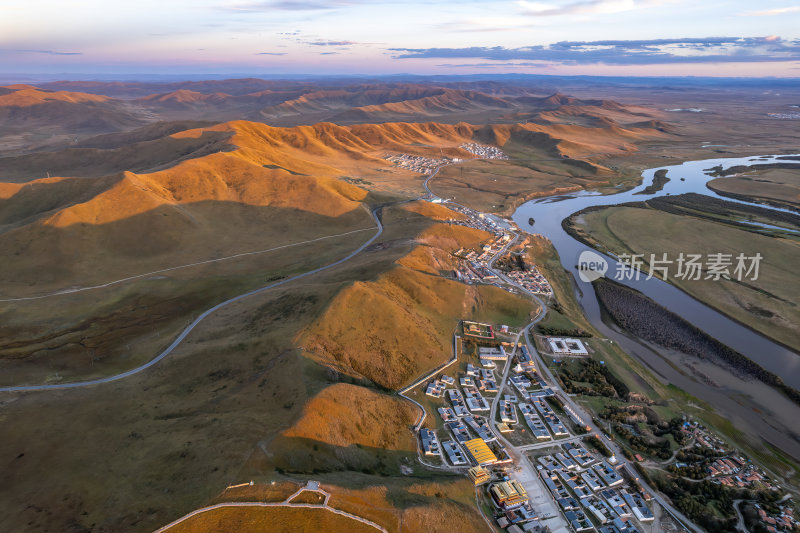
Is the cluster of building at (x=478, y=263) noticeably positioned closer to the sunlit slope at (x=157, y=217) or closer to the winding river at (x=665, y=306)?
the winding river at (x=665, y=306)

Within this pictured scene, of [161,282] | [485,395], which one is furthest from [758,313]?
[161,282]

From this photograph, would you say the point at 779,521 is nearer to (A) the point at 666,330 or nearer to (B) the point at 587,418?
(B) the point at 587,418

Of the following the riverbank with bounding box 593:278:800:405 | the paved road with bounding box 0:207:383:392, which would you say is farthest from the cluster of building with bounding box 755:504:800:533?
the paved road with bounding box 0:207:383:392

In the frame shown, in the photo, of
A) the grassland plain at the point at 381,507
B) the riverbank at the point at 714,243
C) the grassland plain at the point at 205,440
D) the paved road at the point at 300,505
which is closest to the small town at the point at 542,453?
the grassland plain at the point at 205,440

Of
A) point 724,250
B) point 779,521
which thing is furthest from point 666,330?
point 724,250

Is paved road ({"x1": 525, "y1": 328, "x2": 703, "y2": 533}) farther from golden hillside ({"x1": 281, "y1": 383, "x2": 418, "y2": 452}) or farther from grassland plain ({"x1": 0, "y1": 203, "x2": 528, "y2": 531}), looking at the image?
golden hillside ({"x1": 281, "y1": 383, "x2": 418, "y2": 452})

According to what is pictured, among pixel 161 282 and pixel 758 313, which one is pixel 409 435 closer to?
pixel 161 282
